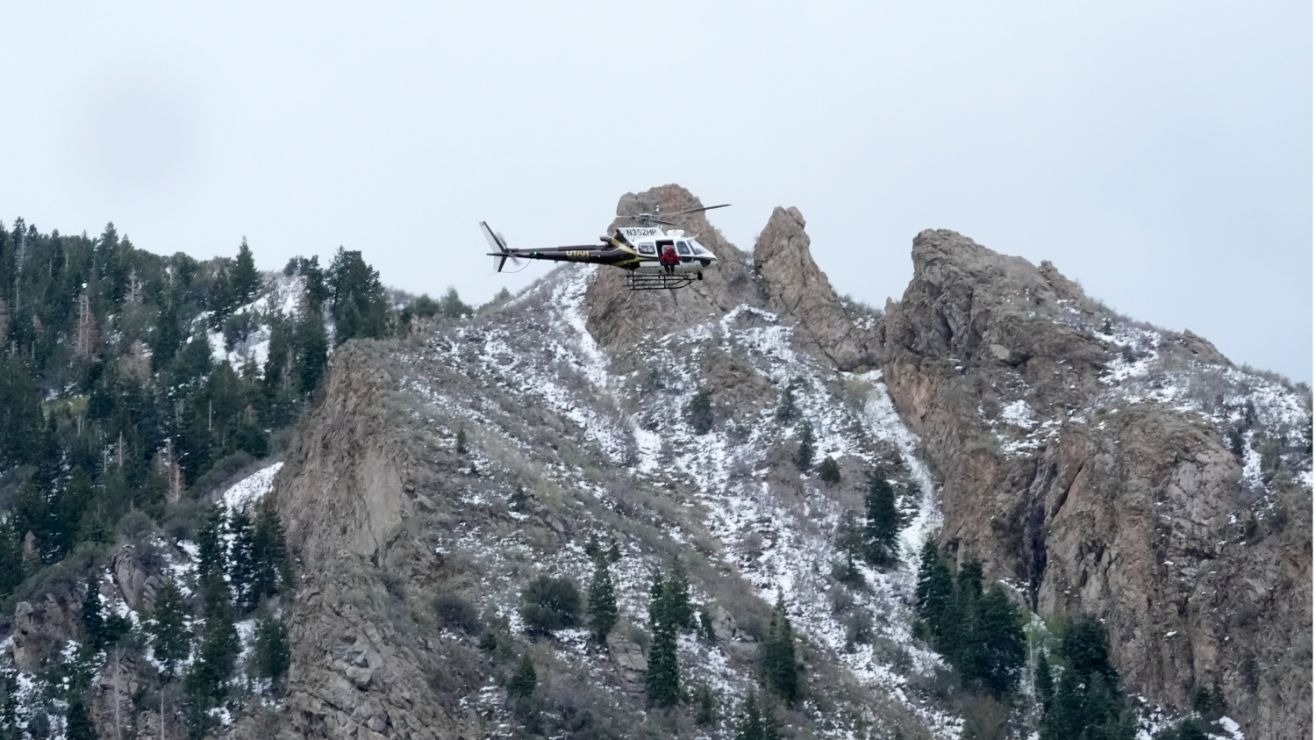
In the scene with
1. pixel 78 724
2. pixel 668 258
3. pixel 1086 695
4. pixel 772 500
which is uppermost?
pixel 668 258

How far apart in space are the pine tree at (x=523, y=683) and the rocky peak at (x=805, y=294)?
2867cm

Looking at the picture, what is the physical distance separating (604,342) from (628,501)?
15.3 meters

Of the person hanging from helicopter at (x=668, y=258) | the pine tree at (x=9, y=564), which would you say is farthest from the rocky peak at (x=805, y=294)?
the pine tree at (x=9, y=564)

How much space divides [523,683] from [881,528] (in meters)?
17.3

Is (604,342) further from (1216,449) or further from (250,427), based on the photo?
(1216,449)

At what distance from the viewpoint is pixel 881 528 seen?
7325 cm

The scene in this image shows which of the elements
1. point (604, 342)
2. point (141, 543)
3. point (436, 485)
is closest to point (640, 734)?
point (436, 485)

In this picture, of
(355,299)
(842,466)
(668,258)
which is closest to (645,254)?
(668,258)

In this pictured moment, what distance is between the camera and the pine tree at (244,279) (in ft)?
352

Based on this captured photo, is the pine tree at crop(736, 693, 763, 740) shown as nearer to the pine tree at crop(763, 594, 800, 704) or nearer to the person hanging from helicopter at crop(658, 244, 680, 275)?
the pine tree at crop(763, 594, 800, 704)

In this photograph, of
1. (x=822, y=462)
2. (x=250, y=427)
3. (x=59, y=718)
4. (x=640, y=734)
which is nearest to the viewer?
(x=640, y=734)

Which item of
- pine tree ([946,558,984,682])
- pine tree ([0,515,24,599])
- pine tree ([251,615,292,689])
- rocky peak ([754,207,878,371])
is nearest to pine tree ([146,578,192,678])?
pine tree ([251,615,292,689])

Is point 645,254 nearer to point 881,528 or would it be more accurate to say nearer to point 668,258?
point 668,258

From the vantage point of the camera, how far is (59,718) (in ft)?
222
